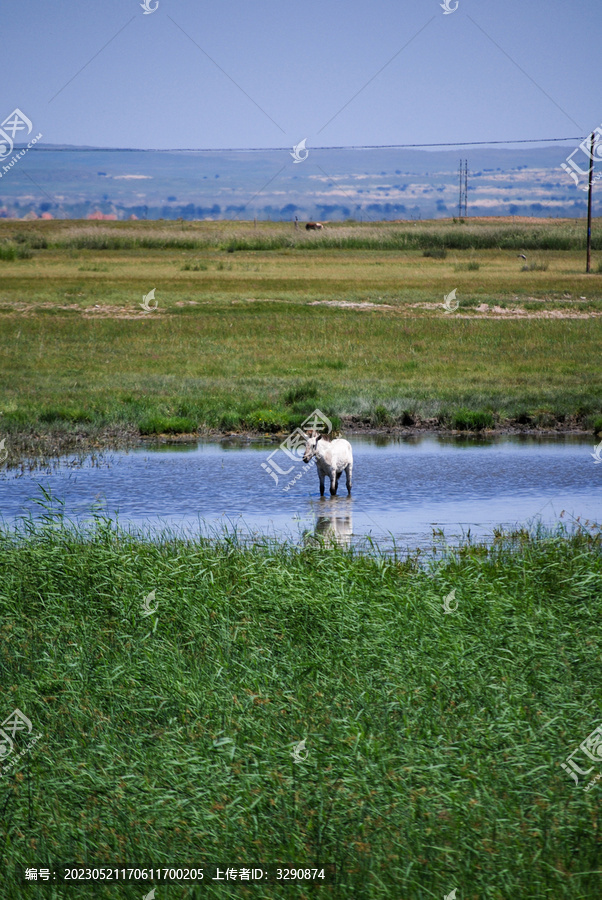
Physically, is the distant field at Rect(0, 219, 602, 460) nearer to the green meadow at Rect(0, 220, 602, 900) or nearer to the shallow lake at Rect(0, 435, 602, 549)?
the shallow lake at Rect(0, 435, 602, 549)

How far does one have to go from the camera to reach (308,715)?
23.7 feet

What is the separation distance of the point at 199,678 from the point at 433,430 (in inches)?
673

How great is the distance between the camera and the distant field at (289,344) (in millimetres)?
25438

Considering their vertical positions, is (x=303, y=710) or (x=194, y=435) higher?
(x=194, y=435)

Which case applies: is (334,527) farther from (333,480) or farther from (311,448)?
(311,448)

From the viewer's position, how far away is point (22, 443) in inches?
869

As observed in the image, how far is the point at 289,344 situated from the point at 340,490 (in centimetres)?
1939

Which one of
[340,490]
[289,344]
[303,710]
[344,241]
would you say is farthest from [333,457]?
[344,241]

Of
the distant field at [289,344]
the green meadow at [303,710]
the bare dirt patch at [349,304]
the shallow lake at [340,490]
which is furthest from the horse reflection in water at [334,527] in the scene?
the bare dirt patch at [349,304]

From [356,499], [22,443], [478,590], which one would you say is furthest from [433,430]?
[478,590]

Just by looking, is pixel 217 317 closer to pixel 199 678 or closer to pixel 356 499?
pixel 356 499

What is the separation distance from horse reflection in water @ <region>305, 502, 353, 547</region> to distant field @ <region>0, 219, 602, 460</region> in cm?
894

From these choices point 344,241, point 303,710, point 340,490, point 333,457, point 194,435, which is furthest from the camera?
point 344,241

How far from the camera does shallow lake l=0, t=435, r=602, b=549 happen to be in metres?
14.5
